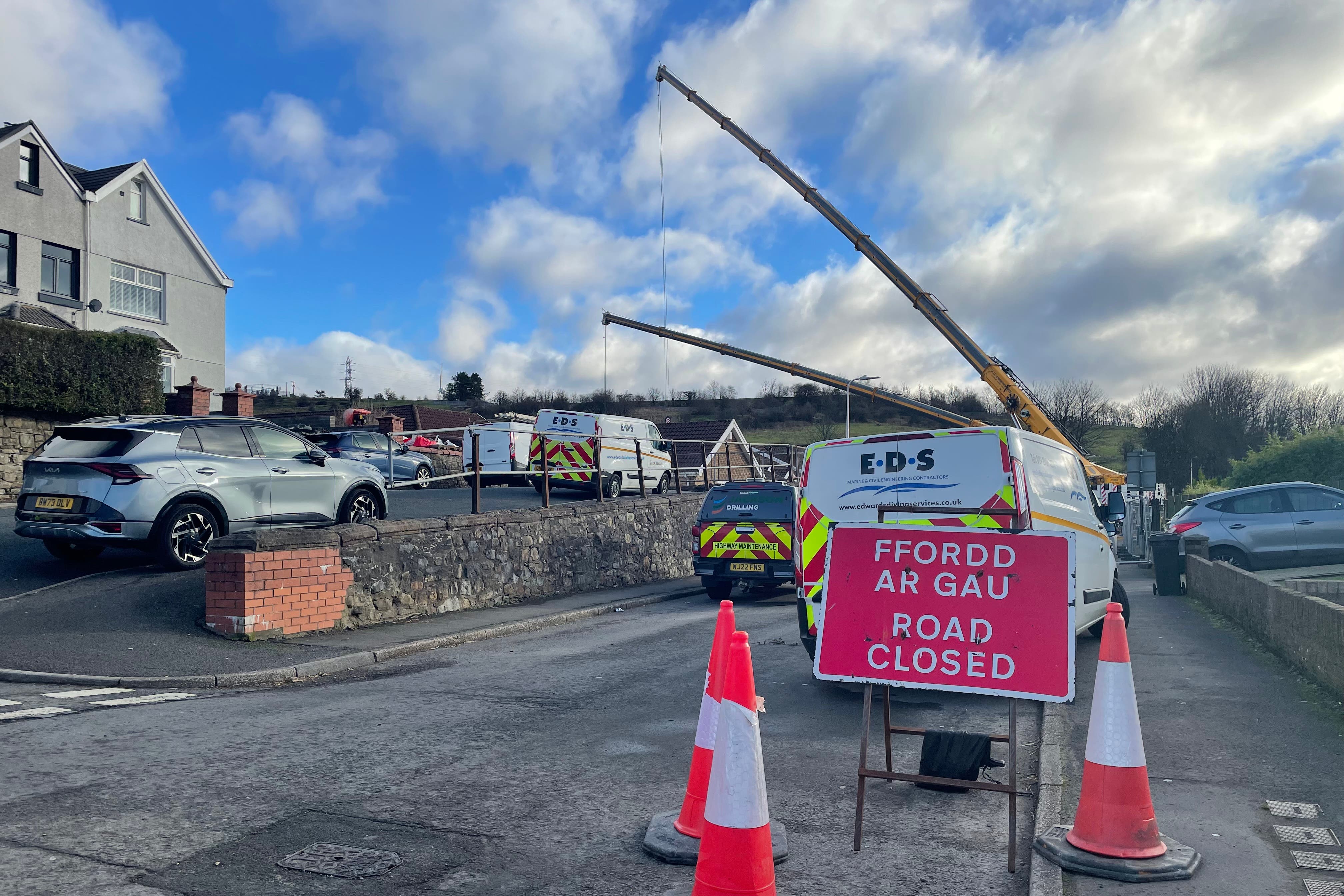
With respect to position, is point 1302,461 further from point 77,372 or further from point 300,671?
point 77,372

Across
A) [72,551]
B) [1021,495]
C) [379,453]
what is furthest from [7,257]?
[1021,495]

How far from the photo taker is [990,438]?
25.3ft

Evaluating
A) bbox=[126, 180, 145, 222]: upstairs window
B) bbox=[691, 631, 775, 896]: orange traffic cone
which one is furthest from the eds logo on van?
bbox=[126, 180, 145, 222]: upstairs window

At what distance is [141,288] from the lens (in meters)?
31.7

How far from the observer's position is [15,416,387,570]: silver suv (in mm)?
9977

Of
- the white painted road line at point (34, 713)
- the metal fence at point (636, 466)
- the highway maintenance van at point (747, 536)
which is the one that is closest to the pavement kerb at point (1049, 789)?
the white painted road line at point (34, 713)

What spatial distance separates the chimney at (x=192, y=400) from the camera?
2094 cm

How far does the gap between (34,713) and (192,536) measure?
4.42m

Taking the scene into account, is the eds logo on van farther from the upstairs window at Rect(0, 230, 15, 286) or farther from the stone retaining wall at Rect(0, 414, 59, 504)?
the upstairs window at Rect(0, 230, 15, 286)

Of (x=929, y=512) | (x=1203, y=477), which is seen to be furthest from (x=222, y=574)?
(x=1203, y=477)

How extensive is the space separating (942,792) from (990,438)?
11.0ft

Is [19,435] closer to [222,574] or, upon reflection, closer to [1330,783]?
[222,574]

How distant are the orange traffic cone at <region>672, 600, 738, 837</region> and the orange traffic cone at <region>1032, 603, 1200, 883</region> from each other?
4.77 ft

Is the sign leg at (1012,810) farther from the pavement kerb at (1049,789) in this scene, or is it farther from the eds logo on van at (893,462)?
the eds logo on van at (893,462)
